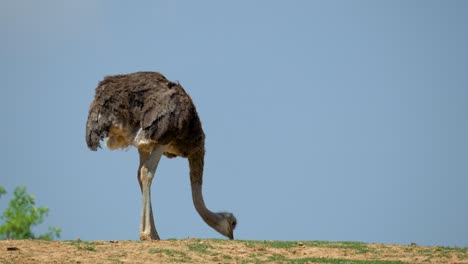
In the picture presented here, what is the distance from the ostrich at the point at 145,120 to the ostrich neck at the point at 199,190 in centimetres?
86

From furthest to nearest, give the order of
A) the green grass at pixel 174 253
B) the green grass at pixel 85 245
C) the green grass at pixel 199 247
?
the green grass at pixel 199 247
the green grass at pixel 85 245
the green grass at pixel 174 253

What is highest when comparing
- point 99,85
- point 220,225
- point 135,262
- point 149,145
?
point 99,85

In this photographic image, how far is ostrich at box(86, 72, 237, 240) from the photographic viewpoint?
1452 cm

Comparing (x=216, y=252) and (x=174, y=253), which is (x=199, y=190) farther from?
(x=174, y=253)

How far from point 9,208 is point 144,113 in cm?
1901

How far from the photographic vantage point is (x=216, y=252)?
42.4 ft

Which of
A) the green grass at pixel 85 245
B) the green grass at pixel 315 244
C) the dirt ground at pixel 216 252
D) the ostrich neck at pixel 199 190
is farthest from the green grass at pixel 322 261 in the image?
the ostrich neck at pixel 199 190

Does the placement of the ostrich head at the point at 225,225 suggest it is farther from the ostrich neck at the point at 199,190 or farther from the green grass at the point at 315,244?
the green grass at the point at 315,244

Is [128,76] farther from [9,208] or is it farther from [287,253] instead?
[9,208]

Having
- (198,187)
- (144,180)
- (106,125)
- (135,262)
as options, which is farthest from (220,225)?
(135,262)

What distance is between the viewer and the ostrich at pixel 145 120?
47.6ft

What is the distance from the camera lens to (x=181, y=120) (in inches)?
577

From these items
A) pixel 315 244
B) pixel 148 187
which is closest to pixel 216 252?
pixel 315 244

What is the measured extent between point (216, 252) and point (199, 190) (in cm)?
358
